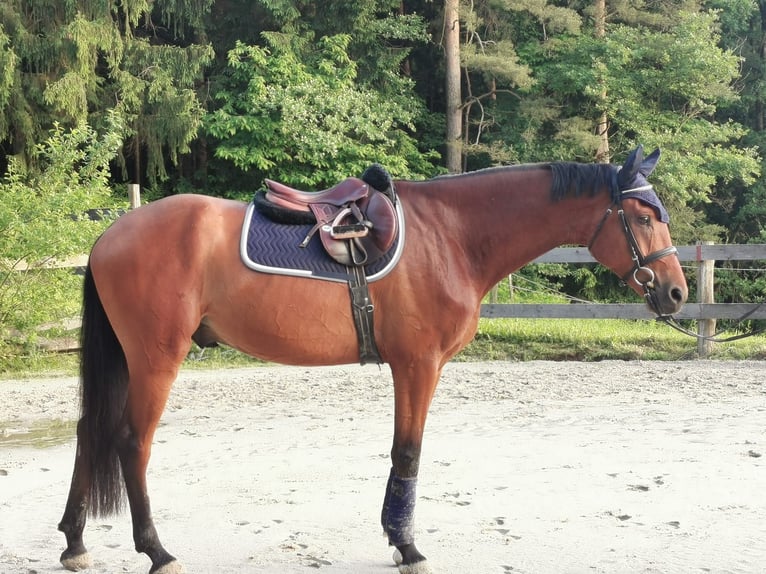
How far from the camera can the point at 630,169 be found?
12.1ft

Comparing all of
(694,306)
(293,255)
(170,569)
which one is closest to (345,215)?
(293,255)

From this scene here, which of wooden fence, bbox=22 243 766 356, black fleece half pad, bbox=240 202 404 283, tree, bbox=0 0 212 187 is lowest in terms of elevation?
wooden fence, bbox=22 243 766 356

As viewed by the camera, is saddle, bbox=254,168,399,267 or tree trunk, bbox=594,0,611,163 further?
tree trunk, bbox=594,0,611,163

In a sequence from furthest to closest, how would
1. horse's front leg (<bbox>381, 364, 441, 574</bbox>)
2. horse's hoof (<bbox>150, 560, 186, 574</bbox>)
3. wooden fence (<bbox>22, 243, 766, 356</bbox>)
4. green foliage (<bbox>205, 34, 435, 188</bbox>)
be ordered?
1. green foliage (<bbox>205, 34, 435, 188</bbox>)
2. wooden fence (<bbox>22, 243, 766, 356</bbox>)
3. horse's front leg (<bbox>381, 364, 441, 574</bbox>)
4. horse's hoof (<bbox>150, 560, 186, 574</bbox>)

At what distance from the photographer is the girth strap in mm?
3635

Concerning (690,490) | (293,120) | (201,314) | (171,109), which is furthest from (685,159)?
(201,314)

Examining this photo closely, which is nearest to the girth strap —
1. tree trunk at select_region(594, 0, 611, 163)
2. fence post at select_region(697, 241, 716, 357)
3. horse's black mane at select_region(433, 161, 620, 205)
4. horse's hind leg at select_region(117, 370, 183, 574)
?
horse's black mane at select_region(433, 161, 620, 205)

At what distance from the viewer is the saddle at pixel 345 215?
3.65 m

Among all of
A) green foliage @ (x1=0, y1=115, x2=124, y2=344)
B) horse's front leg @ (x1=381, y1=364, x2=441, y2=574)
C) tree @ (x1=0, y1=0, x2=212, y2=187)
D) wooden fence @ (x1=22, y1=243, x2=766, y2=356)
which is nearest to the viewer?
horse's front leg @ (x1=381, y1=364, x2=441, y2=574)

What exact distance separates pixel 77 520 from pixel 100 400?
21.7 inches

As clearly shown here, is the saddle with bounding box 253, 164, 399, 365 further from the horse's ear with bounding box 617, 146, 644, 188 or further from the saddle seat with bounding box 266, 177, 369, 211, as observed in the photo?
the horse's ear with bounding box 617, 146, 644, 188

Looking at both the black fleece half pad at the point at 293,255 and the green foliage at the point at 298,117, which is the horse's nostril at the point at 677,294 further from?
the green foliage at the point at 298,117

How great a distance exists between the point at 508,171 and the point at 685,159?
16.0m

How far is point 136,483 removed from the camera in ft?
11.9
